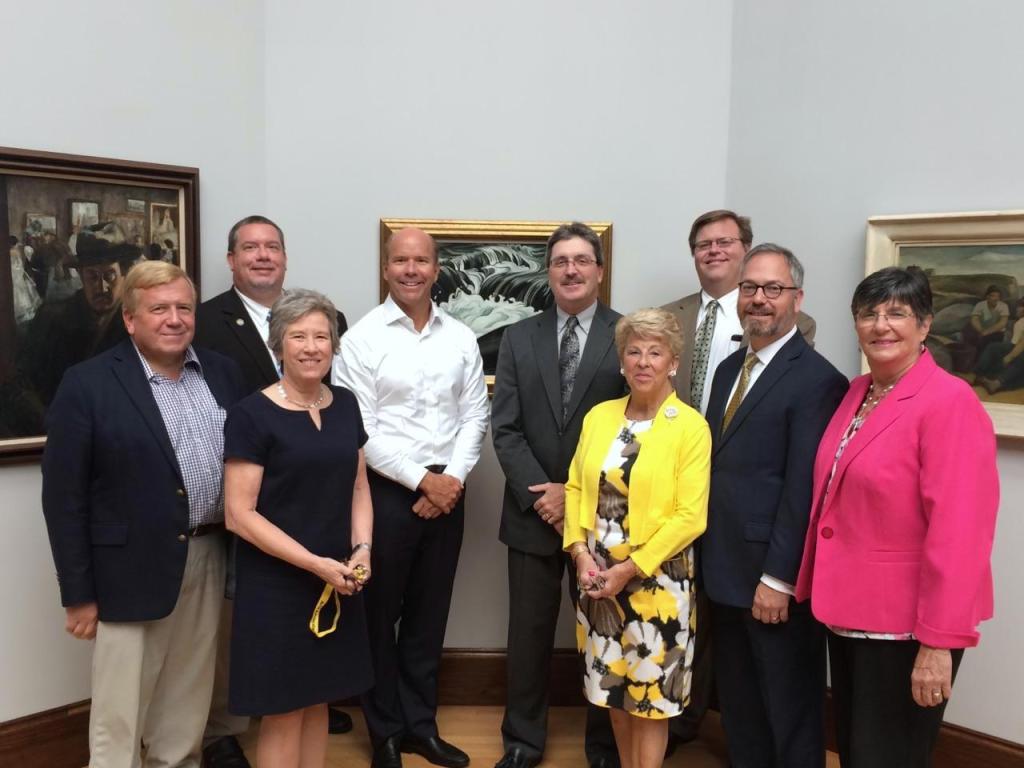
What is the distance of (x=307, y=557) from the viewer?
7.16 feet

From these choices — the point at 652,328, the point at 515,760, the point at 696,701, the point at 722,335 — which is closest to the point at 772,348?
the point at 652,328

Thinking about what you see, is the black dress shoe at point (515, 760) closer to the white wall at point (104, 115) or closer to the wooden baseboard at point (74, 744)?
the wooden baseboard at point (74, 744)

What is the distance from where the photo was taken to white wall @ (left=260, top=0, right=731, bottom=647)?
3.46 m

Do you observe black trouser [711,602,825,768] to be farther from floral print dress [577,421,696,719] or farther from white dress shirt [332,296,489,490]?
white dress shirt [332,296,489,490]

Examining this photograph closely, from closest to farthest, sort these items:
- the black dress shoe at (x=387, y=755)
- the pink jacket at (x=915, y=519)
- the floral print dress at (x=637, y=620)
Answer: the pink jacket at (x=915, y=519), the floral print dress at (x=637, y=620), the black dress shoe at (x=387, y=755)

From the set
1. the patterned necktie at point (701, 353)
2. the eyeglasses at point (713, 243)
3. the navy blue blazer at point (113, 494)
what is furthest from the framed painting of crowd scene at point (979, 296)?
the navy blue blazer at point (113, 494)

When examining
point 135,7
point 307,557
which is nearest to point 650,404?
point 307,557

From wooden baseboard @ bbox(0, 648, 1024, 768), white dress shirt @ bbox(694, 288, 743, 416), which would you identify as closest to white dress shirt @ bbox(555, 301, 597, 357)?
white dress shirt @ bbox(694, 288, 743, 416)

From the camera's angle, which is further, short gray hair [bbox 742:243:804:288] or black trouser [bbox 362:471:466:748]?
black trouser [bbox 362:471:466:748]

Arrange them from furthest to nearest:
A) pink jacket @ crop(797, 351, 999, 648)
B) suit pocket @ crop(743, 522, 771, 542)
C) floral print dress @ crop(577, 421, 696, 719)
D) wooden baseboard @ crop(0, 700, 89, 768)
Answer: wooden baseboard @ crop(0, 700, 89, 768)
floral print dress @ crop(577, 421, 696, 719)
suit pocket @ crop(743, 522, 771, 542)
pink jacket @ crop(797, 351, 999, 648)

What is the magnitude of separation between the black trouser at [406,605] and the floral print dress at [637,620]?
2.44 ft

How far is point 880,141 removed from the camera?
120 inches

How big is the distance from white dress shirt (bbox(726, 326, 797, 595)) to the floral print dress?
0.27 metres

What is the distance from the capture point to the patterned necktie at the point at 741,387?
2.40 m
